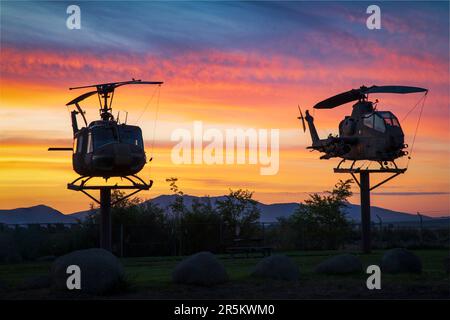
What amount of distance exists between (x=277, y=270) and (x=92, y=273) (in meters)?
6.55

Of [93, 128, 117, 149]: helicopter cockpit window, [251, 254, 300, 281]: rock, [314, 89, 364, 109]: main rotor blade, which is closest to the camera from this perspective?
[251, 254, 300, 281]: rock

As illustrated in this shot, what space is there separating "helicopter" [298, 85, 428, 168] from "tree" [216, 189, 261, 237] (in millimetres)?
8866

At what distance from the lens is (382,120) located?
131ft

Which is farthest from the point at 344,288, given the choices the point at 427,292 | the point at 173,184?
the point at 173,184

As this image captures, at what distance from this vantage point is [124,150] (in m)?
33.0

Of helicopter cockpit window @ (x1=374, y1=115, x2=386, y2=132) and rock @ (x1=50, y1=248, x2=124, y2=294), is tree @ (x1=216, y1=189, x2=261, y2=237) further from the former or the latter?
rock @ (x1=50, y1=248, x2=124, y2=294)

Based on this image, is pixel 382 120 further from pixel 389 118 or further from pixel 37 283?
pixel 37 283

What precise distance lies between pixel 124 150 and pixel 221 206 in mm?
17797

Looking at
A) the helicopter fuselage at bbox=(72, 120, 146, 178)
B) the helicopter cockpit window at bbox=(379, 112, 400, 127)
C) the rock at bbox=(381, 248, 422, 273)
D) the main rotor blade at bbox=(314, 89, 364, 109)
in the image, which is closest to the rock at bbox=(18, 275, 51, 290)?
the helicopter fuselage at bbox=(72, 120, 146, 178)

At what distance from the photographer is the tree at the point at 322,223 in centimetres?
Answer: 5144

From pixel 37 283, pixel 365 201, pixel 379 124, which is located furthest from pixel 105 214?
pixel 379 124

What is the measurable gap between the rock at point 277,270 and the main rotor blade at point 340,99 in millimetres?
17619

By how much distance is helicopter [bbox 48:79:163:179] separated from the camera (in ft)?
108

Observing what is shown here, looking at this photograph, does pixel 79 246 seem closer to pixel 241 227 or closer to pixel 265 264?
pixel 241 227
